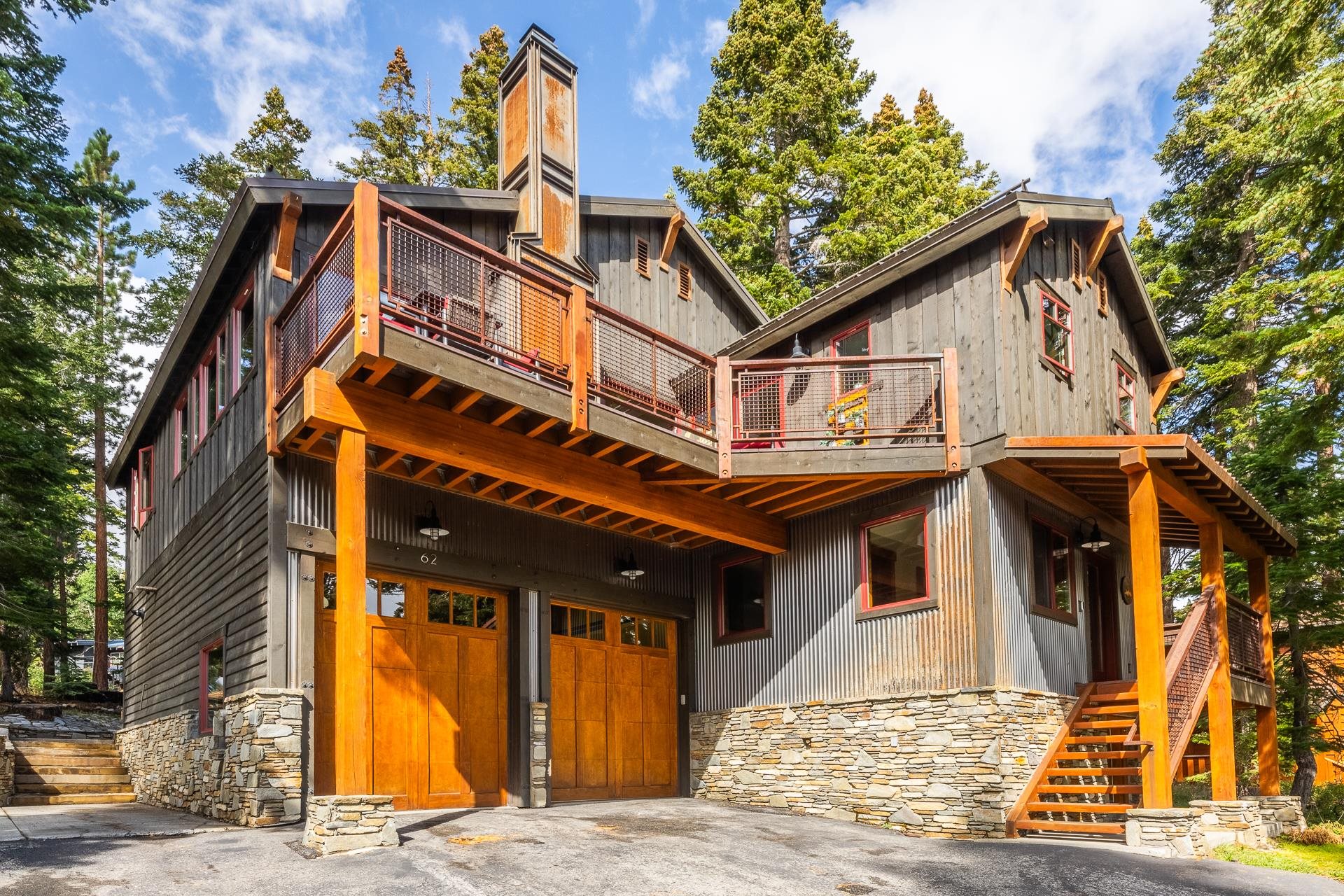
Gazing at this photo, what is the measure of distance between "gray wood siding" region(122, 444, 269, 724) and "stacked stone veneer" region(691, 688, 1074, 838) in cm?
628

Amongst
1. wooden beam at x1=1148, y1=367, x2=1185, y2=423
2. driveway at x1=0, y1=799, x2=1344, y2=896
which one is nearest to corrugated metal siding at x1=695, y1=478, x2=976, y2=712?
driveway at x1=0, y1=799, x2=1344, y2=896

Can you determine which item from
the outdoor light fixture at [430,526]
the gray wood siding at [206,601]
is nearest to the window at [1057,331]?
the outdoor light fixture at [430,526]

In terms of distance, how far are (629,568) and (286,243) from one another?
5.93m

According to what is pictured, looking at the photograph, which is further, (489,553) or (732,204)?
(732,204)

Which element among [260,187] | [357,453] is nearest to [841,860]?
[357,453]

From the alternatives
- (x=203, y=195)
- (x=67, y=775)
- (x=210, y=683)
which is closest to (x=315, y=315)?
(x=210, y=683)

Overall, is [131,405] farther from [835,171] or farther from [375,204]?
[375,204]

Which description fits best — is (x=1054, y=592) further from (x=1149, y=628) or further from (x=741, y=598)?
(x=741, y=598)

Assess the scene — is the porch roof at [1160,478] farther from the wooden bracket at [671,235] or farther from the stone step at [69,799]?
the stone step at [69,799]

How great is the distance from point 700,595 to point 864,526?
10.8 ft

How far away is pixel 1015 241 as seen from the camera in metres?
11.6

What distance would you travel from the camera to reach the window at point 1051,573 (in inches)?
473

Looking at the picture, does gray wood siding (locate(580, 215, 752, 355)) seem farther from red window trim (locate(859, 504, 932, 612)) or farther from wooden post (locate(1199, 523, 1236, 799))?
wooden post (locate(1199, 523, 1236, 799))

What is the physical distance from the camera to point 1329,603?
50.5 feet
